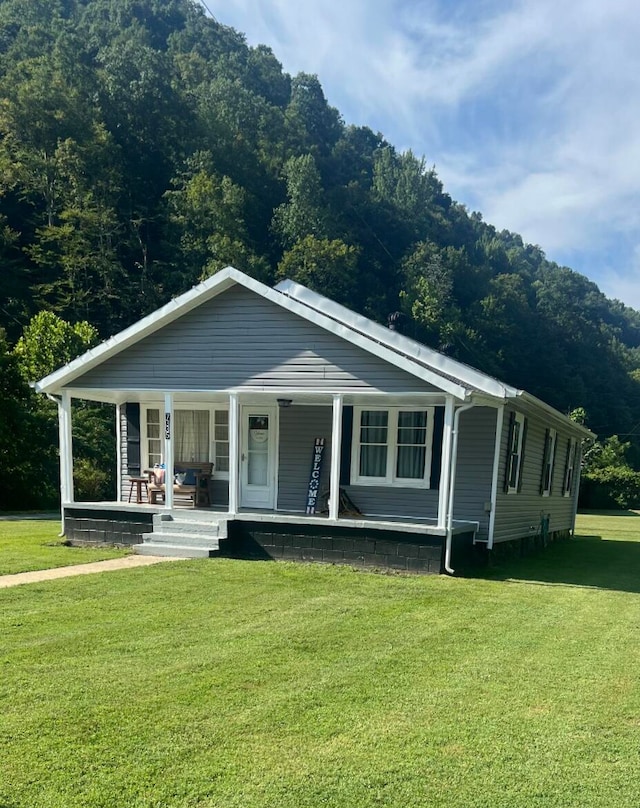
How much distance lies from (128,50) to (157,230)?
2049 centimetres

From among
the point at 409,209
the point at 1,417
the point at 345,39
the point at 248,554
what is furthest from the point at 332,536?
the point at 409,209

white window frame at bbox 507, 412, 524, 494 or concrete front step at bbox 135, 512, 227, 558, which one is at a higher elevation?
white window frame at bbox 507, 412, 524, 494

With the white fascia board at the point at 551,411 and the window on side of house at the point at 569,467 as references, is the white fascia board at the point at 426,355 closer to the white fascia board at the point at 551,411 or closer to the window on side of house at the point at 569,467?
the white fascia board at the point at 551,411

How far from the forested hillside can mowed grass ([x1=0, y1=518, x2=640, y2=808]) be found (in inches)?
1329

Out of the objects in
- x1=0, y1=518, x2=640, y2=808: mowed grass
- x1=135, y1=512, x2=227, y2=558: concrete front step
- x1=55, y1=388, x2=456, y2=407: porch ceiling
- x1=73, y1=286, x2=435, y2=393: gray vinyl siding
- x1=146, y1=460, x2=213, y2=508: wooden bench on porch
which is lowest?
x1=135, y1=512, x2=227, y2=558: concrete front step

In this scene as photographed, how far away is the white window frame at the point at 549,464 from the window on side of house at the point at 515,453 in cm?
253

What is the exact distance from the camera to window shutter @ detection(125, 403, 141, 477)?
42.4 feet

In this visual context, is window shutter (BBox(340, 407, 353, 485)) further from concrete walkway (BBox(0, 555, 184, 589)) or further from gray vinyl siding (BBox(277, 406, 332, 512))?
concrete walkway (BBox(0, 555, 184, 589))

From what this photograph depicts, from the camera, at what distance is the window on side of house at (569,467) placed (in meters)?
16.9

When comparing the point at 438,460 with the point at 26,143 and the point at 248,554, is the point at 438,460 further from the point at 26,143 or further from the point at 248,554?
the point at 26,143

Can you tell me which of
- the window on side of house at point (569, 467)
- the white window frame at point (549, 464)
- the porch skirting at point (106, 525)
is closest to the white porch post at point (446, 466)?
the porch skirting at point (106, 525)

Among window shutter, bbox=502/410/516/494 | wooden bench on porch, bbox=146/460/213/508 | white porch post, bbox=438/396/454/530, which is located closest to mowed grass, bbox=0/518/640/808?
white porch post, bbox=438/396/454/530

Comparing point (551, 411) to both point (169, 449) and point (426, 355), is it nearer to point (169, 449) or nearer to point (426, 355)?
point (426, 355)

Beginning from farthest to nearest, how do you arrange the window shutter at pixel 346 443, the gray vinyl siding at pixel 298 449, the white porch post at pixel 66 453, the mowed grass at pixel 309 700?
the gray vinyl siding at pixel 298 449, the window shutter at pixel 346 443, the white porch post at pixel 66 453, the mowed grass at pixel 309 700
